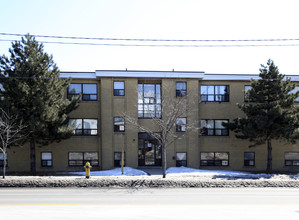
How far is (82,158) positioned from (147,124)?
248 inches

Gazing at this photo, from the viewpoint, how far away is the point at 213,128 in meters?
23.1

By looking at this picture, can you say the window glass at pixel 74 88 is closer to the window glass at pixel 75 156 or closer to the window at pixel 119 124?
the window at pixel 119 124

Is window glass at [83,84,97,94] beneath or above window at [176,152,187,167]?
above

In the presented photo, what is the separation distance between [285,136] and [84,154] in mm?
16199

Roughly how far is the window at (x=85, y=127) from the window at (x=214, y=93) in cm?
1001

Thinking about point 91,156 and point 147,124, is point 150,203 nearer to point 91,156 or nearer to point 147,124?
point 147,124

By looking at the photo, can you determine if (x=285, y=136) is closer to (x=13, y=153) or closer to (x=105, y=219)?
(x=105, y=219)

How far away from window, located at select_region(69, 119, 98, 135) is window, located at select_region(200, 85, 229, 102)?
10013 mm

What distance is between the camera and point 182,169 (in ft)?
68.3

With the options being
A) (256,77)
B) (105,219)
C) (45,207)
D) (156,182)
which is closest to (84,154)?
(156,182)

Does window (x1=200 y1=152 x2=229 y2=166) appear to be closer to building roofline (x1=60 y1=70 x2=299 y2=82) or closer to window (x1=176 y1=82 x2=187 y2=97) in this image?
window (x1=176 y1=82 x2=187 y2=97)

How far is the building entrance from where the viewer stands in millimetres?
22766

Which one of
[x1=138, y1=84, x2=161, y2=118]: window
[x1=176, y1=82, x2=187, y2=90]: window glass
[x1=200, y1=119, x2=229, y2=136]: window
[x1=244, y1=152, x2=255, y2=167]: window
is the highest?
[x1=176, y1=82, x2=187, y2=90]: window glass

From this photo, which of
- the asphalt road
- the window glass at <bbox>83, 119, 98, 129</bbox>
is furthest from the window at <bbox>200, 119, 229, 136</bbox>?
the asphalt road
